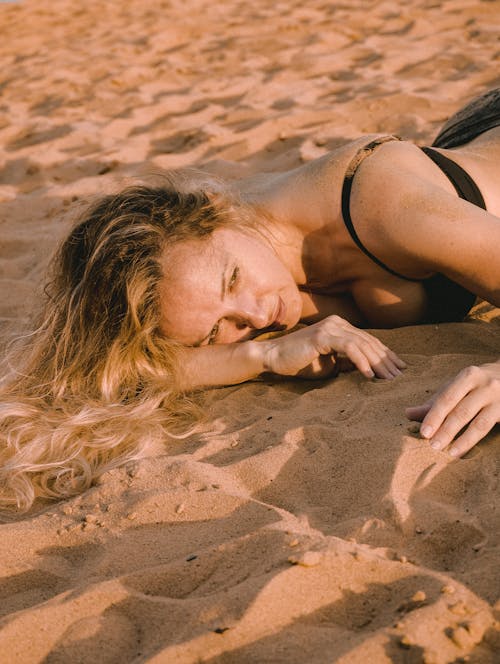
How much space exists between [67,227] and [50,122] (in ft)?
12.0

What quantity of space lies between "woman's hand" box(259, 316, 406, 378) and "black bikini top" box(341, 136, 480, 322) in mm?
306

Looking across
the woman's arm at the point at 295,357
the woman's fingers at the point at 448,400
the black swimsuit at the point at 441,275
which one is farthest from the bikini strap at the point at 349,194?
the woman's fingers at the point at 448,400

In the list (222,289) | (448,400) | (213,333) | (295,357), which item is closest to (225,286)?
(222,289)

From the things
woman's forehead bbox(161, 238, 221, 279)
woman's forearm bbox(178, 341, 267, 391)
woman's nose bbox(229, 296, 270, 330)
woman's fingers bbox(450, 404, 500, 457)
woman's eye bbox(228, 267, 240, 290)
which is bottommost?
woman's forearm bbox(178, 341, 267, 391)

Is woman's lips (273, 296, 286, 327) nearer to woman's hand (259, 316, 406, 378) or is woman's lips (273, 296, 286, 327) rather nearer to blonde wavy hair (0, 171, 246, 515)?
woman's hand (259, 316, 406, 378)

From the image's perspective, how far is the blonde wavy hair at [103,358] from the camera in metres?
2.30

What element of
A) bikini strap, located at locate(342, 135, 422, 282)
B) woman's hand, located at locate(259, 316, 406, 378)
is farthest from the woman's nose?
bikini strap, located at locate(342, 135, 422, 282)

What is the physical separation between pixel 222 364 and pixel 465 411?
1.01 meters

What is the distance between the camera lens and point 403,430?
1.93m

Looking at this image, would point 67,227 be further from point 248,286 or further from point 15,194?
point 15,194

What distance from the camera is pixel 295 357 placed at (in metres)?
2.45

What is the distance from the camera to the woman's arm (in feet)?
7.77

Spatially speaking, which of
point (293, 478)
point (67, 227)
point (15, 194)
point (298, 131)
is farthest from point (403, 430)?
point (15, 194)

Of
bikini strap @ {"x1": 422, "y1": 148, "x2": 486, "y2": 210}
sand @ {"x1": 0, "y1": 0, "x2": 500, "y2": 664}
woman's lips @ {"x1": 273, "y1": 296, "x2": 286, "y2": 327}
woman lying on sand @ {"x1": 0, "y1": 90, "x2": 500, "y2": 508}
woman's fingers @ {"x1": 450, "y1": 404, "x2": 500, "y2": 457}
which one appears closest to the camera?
sand @ {"x1": 0, "y1": 0, "x2": 500, "y2": 664}
